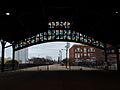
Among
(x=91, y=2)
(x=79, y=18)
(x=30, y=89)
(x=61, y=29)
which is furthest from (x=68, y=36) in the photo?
(x=30, y=89)

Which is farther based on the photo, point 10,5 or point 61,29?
point 61,29

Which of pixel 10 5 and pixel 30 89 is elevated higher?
pixel 10 5

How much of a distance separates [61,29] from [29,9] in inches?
1130

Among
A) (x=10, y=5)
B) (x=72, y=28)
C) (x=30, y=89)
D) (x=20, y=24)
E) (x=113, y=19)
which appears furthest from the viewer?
(x=72, y=28)

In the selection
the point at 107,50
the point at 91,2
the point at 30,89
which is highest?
the point at 91,2

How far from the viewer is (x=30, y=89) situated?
13617 mm

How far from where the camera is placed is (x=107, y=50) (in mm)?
60500

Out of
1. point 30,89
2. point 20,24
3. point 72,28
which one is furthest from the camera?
point 72,28

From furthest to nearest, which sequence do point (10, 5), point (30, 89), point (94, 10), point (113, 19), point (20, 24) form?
point (20, 24) → point (113, 19) → point (94, 10) → point (10, 5) → point (30, 89)

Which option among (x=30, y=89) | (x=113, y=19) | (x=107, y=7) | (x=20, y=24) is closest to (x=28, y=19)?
(x=20, y=24)

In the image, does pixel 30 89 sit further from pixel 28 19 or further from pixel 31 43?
pixel 31 43

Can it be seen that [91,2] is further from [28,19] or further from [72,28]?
[72,28]

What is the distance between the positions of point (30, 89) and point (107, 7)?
17.7 metres

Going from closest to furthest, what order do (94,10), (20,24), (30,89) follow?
(30,89), (94,10), (20,24)
